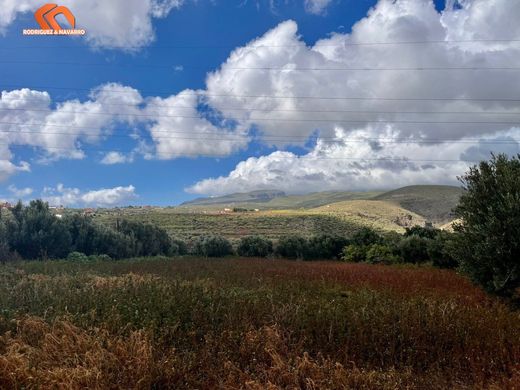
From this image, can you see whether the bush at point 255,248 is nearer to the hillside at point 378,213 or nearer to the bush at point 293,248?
the bush at point 293,248

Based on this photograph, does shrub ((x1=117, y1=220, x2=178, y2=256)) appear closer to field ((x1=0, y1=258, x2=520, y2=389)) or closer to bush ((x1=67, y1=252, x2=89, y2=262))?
bush ((x1=67, y1=252, x2=89, y2=262))

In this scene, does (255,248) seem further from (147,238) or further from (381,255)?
(381,255)

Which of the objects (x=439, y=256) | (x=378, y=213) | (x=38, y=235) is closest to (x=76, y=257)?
(x=38, y=235)

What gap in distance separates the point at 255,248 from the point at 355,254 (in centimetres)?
791

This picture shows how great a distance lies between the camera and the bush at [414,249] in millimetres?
21391

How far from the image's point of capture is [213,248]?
92.4ft

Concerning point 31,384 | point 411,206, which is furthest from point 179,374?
point 411,206

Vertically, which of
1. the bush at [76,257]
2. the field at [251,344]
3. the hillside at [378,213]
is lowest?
the hillside at [378,213]

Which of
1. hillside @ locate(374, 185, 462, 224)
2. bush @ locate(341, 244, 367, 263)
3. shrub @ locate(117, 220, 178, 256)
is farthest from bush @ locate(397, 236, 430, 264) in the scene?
hillside @ locate(374, 185, 462, 224)

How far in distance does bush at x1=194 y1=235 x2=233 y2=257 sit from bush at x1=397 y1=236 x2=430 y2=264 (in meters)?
13.0

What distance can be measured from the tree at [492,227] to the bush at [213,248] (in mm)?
19347

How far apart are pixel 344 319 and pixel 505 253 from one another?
621 cm

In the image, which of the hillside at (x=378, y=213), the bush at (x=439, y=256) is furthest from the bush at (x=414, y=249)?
the hillside at (x=378, y=213)

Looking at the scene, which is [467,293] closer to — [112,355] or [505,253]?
[505,253]
